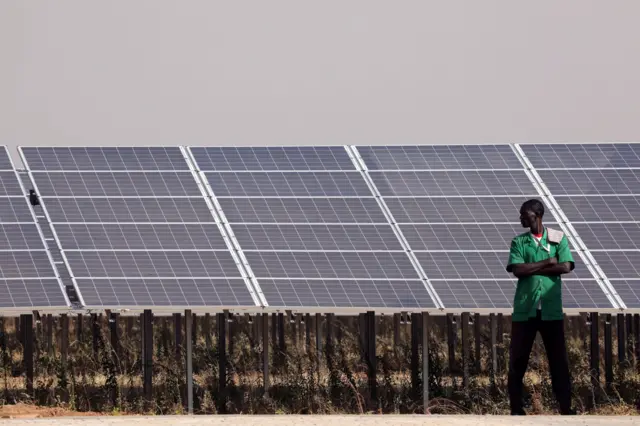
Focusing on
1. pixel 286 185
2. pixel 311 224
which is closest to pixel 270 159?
pixel 286 185

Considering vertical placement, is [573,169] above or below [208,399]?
above

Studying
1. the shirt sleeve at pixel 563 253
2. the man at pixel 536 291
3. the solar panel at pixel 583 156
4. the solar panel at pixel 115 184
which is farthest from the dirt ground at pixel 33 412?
the solar panel at pixel 583 156

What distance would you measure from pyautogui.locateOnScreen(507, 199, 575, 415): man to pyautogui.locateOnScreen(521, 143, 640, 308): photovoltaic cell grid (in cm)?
699

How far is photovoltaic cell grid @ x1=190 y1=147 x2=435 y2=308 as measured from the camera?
2148cm

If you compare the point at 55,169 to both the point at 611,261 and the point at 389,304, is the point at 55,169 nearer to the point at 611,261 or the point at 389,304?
the point at 389,304

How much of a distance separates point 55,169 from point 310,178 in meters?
4.53

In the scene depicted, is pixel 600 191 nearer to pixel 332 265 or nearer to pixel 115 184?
pixel 332 265

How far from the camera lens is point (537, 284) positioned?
15820 millimetres

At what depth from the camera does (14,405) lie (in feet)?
66.2

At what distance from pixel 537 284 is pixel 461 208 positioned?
8.43 m

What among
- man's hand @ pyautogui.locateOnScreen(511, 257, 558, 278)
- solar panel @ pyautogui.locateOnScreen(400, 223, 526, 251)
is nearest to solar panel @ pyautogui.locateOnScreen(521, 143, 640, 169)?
solar panel @ pyautogui.locateOnScreen(400, 223, 526, 251)

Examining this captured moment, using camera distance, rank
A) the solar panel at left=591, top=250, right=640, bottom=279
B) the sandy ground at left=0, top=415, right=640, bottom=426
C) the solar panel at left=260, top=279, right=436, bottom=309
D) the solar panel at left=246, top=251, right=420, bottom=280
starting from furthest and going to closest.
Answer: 1. the solar panel at left=591, top=250, right=640, bottom=279
2. the solar panel at left=246, top=251, right=420, bottom=280
3. the solar panel at left=260, top=279, right=436, bottom=309
4. the sandy ground at left=0, top=415, right=640, bottom=426

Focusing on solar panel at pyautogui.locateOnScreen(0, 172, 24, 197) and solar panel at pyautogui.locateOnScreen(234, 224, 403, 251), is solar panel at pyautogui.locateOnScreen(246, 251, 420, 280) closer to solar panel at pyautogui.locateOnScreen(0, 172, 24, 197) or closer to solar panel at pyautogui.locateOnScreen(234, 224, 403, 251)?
solar panel at pyautogui.locateOnScreen(234, 224, 403, 251)

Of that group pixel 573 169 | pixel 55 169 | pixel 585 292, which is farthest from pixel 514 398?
pixel 55 169
